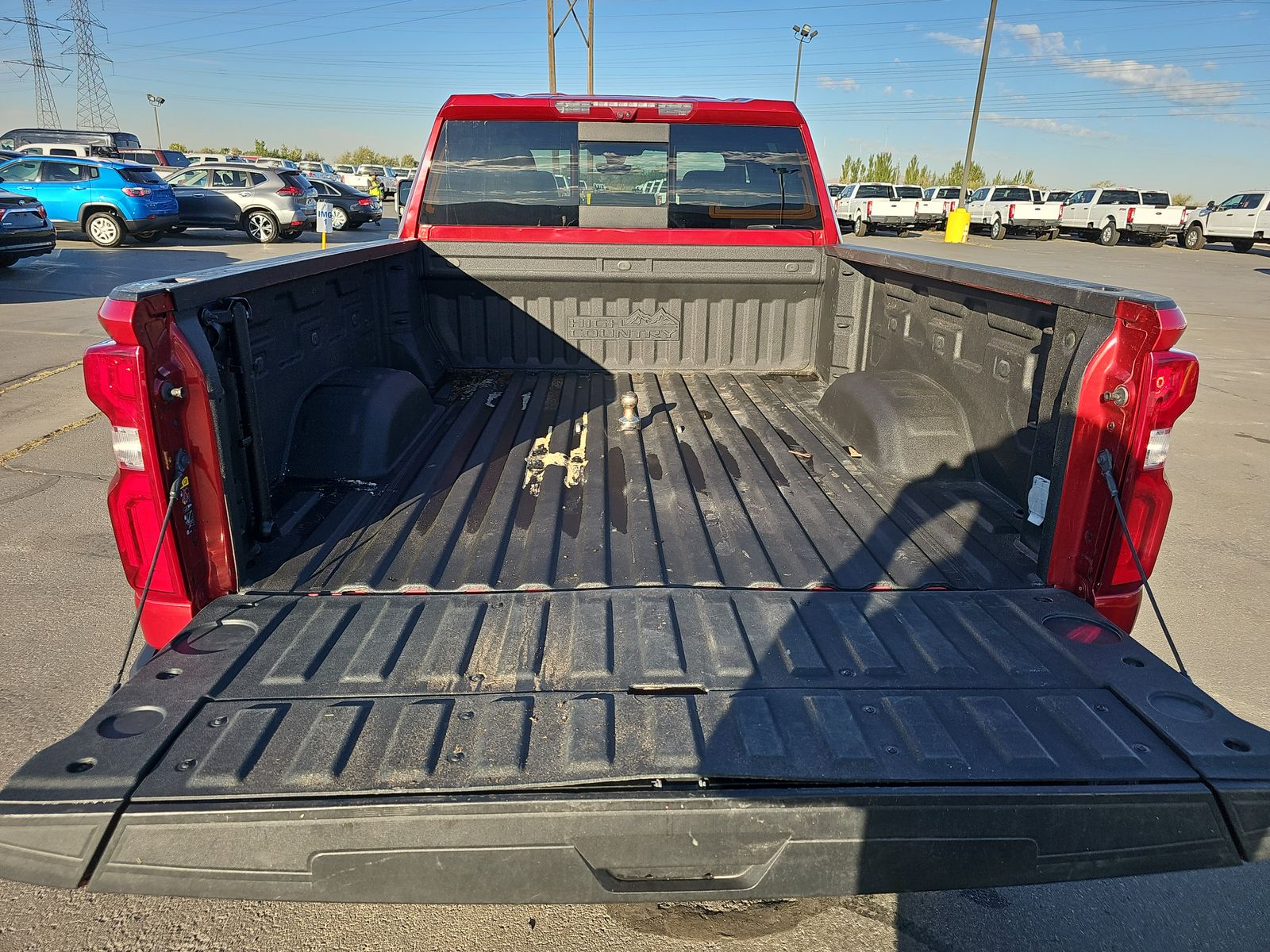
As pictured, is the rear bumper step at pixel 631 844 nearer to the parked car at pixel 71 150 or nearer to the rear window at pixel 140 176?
the rear window at pixel 140 176

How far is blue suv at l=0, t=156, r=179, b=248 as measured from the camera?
1758 centimetres

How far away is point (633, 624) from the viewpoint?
2.27 meters

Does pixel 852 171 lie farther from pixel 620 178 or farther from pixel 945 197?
pixel 620 178

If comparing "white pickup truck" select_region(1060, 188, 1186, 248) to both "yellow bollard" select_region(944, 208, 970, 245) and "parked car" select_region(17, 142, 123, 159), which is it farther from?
"parked car" select_region(17, 142, 123, 159)

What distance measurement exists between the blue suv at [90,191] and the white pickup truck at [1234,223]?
3351 cm

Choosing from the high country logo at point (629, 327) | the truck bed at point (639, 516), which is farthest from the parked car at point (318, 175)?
the truck bed at point (639, 516)

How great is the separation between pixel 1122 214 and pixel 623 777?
118 ft

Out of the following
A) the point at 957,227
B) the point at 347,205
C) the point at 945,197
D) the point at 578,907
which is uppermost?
the point at 945,197

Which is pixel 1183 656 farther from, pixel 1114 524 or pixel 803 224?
pixel 803 224

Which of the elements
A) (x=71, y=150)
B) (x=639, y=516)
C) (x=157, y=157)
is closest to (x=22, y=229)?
(x=71, y=150)

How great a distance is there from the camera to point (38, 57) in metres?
58.4

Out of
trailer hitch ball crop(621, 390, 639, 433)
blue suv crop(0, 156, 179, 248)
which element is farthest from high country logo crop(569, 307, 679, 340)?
blue suv crop(0, 156, 179, 248)

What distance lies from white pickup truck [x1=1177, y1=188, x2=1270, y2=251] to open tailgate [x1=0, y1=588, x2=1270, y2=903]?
3417 centimetres

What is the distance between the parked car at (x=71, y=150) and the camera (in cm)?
2083
